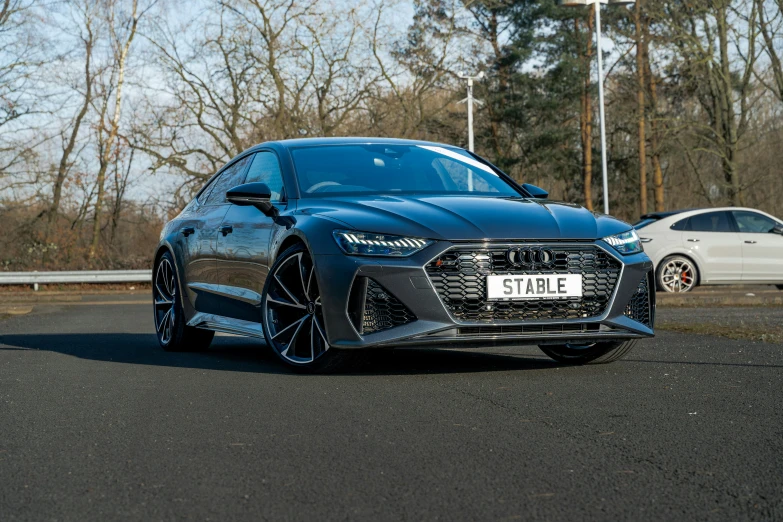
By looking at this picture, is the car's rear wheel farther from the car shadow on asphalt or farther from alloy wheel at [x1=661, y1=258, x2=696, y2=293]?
the car shadow on asphalt

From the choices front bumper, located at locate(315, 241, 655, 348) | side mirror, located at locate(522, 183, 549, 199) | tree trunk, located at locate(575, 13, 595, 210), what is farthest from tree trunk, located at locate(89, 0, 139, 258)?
front bumper, located at locate(315, 241, 655, 348)

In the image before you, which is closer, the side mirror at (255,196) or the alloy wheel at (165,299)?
the side mirror at (255,196)

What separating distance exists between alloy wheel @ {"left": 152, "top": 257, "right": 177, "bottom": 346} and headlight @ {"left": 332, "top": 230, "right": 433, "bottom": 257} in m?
2.99

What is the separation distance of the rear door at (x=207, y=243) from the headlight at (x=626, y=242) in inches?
115

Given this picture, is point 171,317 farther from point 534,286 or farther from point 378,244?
point 534,286

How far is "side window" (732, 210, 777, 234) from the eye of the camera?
18250mm

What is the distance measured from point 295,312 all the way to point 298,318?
0.05m

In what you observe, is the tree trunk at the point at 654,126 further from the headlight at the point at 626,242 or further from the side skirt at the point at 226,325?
the headlight at the point at 626,242

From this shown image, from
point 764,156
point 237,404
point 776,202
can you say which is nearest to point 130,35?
point 764,156

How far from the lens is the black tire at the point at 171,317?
27.7ft

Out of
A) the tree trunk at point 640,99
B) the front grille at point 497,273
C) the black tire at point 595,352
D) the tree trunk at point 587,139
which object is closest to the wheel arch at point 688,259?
the black tire at point 595,352

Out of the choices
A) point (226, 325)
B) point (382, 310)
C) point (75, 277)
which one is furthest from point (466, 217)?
point (75, 277)

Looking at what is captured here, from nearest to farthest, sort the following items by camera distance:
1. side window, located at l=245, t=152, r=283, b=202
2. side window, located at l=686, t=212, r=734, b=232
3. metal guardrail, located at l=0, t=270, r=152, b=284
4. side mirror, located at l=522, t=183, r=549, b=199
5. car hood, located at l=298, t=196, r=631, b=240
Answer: car hood, located at l=298, t=196, r=631, b=240 < side window, located at l=245, t=152, r=283, b=202 < side mirror, located at l=522, t=183, r=549, b=199 < side window, located at l=686, t=212, r=734, b=232 < metal guardrail, located at l=0, t=270, r=152, b=284

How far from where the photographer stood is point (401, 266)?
18.9ft
